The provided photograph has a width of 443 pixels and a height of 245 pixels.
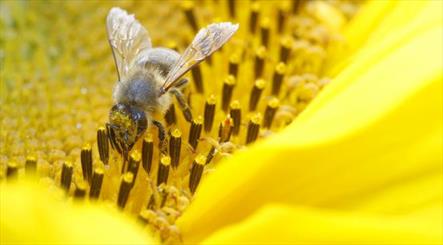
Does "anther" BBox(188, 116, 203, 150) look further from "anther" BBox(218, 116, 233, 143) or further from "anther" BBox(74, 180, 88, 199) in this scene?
"anther" BBox(74, 180, 88, 199)

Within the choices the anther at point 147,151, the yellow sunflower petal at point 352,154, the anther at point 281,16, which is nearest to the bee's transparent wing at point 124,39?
the anther at point 147,151

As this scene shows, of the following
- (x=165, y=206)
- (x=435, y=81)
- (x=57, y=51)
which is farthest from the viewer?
(x=57, y=51)

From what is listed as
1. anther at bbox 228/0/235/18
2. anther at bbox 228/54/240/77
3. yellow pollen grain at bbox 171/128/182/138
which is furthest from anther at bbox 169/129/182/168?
anther at bbox 228/0/235/18

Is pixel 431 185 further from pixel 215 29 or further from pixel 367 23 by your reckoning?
pixel 367 23

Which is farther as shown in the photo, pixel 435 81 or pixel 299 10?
pixel 299 10

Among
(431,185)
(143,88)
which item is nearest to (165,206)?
(143,88)
